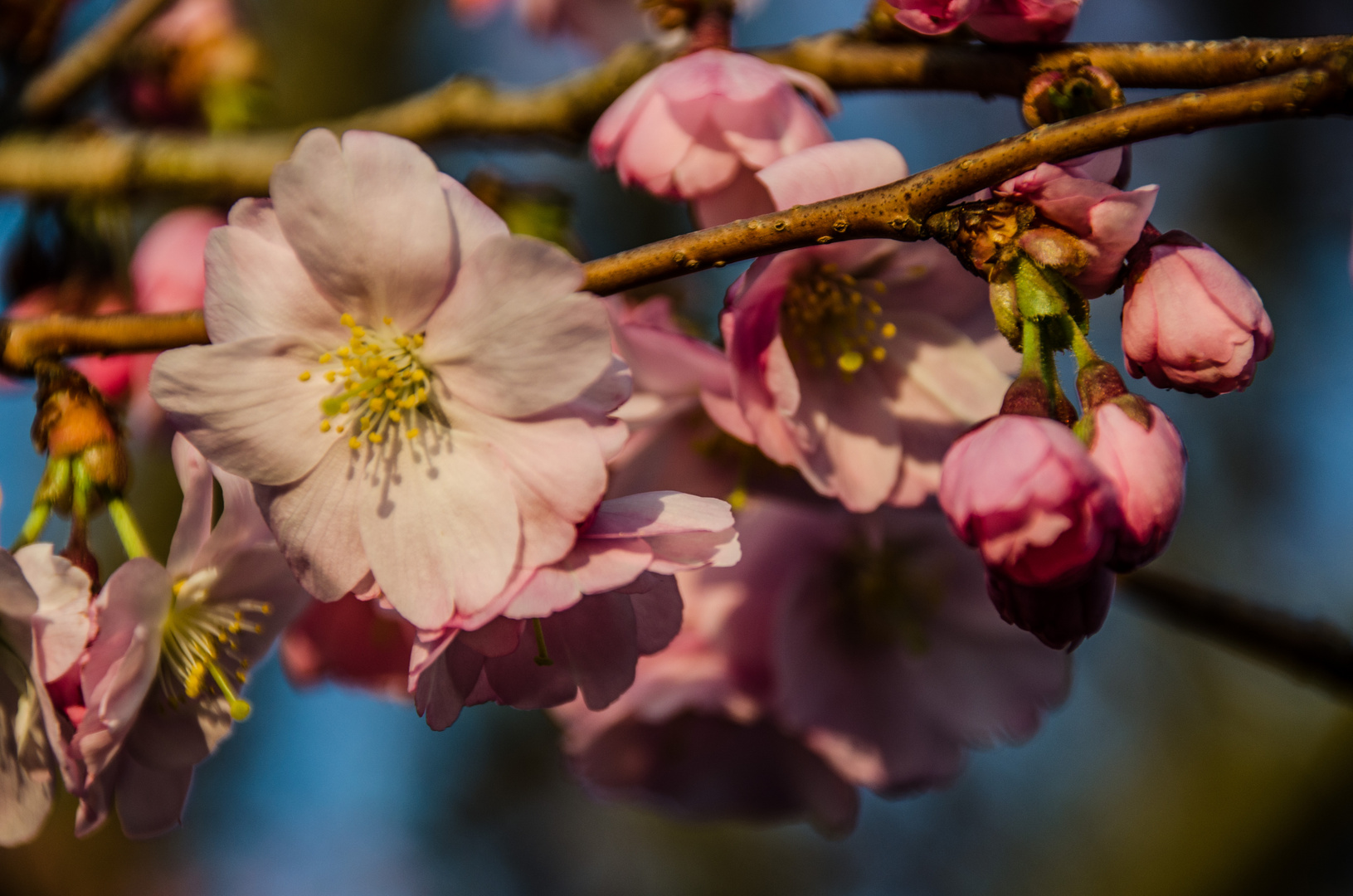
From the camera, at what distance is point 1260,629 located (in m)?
1.34

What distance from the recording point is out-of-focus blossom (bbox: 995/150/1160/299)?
28.5 inches

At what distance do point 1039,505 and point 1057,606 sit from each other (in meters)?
0.10

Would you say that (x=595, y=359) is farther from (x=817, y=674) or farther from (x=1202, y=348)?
(x=817, y=674)

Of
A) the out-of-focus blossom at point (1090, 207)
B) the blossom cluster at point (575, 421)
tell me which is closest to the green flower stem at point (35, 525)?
the blossom cluster at point (575, 421)

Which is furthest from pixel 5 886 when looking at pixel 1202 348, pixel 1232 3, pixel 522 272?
pixel 1232 3

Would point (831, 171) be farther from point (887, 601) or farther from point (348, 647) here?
point (348, 647)

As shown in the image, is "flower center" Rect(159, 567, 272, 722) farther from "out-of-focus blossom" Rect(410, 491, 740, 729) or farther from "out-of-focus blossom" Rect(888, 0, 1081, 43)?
"out-of-focus blossom" Rect(888, 0, 1081, 43)

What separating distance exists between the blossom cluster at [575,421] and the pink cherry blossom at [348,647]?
0.38 m

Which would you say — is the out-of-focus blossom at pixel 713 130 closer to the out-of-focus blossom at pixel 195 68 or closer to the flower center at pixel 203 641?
the flower center at pixel 203 641

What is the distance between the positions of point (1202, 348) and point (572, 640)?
1.76 feet

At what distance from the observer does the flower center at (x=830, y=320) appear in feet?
3.58

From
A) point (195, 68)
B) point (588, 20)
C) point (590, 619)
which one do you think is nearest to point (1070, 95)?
point (590, 619)

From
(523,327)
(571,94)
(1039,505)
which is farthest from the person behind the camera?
(571,94)

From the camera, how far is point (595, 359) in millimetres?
749
